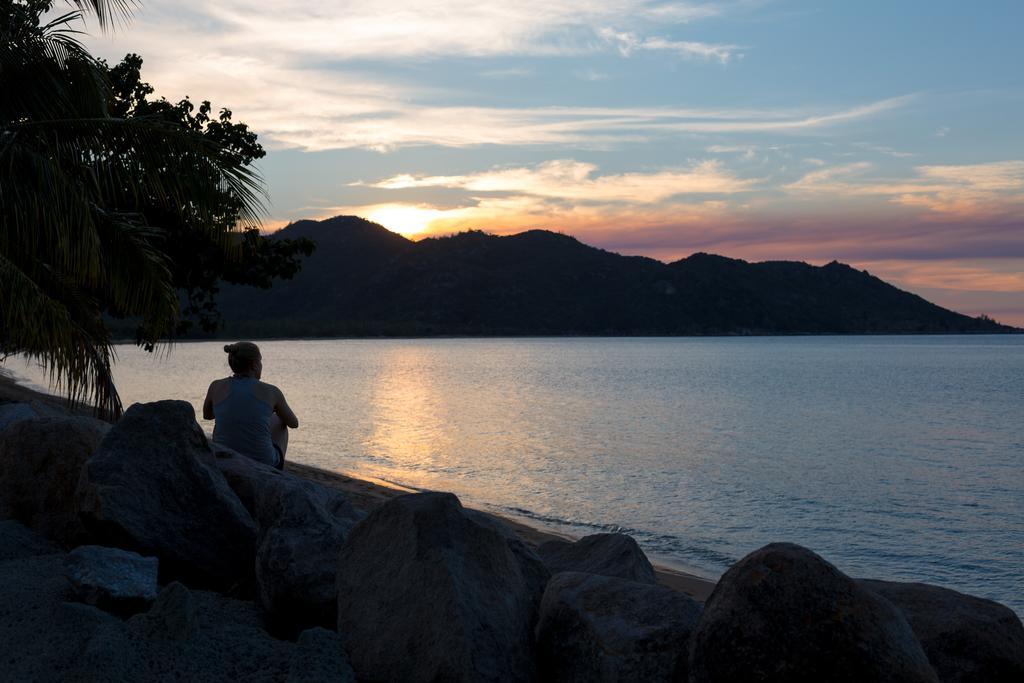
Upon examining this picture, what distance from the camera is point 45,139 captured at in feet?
31.5

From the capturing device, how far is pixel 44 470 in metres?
6.64

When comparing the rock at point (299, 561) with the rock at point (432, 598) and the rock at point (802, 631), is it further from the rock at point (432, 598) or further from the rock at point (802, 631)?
the rock at point (802, 631)

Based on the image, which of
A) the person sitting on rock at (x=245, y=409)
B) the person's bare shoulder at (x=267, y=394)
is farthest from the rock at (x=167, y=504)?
the person's bare shoulder at (x=267, y=394)

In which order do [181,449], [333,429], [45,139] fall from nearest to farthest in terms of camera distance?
[181,449]
[45,139]
[333,429]

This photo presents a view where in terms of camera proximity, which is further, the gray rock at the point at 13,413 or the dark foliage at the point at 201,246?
the dark foliage at the point at 201,246

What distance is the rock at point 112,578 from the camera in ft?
16.6

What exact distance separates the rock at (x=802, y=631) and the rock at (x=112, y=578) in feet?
9.87

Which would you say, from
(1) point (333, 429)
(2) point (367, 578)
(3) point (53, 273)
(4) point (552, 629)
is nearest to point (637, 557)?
(4) point (552, 629)

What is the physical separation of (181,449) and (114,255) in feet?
15.7

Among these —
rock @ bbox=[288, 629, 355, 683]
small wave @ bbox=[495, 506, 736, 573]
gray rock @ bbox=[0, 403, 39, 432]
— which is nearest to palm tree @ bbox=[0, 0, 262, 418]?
gray rock @ bbox=[0, 403, 39, 432]

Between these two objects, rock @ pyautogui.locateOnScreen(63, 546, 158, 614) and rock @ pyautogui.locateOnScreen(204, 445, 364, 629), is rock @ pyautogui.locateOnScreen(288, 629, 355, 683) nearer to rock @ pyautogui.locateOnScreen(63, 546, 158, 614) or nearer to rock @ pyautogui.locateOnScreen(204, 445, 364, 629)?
rock @ pyautogui.locateOnScreen(204, 445, 364, 629)

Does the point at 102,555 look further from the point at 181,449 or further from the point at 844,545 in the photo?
the point at 844,545

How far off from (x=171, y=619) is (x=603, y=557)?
9.18ft

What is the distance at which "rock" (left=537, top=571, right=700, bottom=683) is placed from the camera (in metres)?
4.65
